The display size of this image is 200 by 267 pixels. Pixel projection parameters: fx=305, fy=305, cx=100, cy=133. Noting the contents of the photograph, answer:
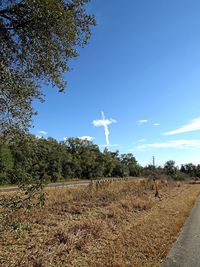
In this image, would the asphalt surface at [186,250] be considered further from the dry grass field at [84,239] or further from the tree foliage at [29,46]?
the tree foliage at [29,46]

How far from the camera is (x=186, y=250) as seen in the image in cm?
809

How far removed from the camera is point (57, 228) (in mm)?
10203

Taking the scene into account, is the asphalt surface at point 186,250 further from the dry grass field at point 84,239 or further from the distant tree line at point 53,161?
the distant tree line at point 53,161

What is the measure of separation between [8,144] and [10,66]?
143 cm

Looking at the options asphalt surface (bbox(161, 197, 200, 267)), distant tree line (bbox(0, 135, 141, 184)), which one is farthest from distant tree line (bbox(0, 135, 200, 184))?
asphalt surface (bbox(161, 197, 200, 267))

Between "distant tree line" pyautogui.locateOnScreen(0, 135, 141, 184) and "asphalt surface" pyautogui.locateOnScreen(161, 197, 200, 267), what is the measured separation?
3.48 metres

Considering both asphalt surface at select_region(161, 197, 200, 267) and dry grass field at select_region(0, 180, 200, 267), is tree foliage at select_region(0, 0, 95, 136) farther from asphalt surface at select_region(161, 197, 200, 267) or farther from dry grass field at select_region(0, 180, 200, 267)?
asphalt surface at select_region(161, 197, 200, 267)

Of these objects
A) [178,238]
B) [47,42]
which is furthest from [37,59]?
[178,238]

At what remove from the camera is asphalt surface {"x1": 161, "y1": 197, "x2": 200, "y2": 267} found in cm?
692

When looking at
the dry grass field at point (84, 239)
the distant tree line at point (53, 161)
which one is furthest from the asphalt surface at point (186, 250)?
the distant tree line at point (53, 161)

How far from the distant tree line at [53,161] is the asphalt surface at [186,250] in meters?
3.48

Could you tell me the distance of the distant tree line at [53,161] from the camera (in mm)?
5168

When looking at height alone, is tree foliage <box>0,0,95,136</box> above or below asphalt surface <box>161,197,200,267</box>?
above

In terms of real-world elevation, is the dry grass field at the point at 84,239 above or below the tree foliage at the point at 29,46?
below
